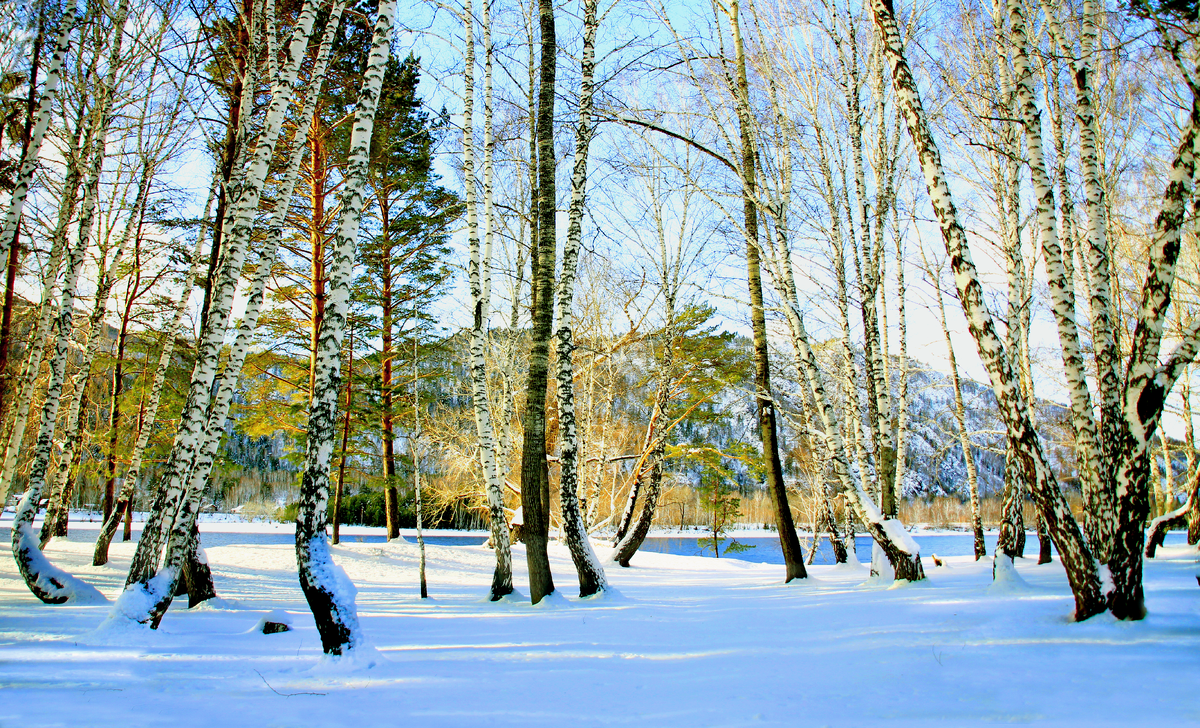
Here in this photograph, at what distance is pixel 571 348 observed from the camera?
7.68 meters

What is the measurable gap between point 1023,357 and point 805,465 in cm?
1084

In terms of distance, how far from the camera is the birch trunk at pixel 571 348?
7.45 metres

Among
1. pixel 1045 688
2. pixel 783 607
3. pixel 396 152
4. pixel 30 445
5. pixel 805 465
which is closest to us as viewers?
pixel 1045 688

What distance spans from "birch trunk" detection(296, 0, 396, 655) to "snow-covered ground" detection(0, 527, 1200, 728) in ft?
1.05

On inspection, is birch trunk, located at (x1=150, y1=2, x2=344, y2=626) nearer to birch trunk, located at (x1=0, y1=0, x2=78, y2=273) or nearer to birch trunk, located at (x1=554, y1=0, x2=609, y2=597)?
birch trunk, located at (x1=0, y1=0, x2=78, y2=273)

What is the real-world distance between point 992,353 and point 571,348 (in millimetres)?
4634

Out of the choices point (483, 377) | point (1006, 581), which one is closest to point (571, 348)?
point (483, 377)

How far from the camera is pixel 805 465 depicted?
2077 centimetres

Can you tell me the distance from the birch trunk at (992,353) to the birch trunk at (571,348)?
144 inches

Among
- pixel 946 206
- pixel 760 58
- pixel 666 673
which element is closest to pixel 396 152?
pixel 760 58

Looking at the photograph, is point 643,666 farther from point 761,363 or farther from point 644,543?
point 644,543

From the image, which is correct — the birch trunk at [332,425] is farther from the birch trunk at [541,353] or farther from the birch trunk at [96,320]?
the birch trunk at [96,320]

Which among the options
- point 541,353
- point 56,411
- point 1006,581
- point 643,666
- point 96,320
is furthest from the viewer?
point 96,320

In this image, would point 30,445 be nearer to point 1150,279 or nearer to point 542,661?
point 542,661
